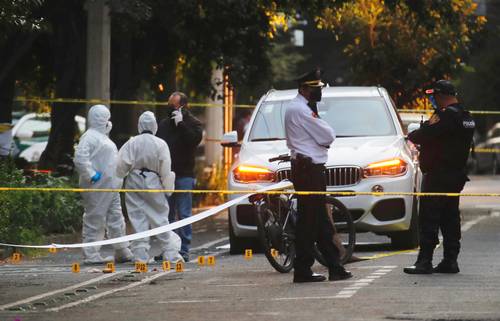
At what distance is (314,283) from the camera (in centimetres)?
1351

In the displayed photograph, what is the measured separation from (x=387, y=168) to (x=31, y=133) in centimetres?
1932

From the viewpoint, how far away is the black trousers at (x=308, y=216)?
1359 cm

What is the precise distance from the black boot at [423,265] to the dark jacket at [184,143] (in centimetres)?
396

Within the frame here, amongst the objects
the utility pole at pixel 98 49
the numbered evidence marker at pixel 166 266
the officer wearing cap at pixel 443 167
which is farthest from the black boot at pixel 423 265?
the utility pole at pixel 98 49

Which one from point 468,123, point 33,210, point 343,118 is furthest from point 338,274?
point 33,210

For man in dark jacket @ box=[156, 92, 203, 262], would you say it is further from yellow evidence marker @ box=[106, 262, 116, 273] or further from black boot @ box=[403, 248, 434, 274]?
black boot @ box=[403, 248, 434, 274]

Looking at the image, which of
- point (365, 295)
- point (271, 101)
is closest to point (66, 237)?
point (271, 101)

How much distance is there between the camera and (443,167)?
1416cm

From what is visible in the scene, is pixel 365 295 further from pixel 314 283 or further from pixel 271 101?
pixel 271 101

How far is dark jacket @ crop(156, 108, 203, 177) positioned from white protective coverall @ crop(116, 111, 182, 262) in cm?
62

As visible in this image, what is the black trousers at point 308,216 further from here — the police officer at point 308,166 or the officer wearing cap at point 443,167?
the officer wearing cap at point 443,167

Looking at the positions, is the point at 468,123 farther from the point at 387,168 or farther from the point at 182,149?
the point at 182,149

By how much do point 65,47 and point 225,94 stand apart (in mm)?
3715

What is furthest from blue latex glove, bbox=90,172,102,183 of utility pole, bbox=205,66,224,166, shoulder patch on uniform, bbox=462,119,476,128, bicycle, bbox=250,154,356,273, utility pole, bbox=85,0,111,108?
utility pole, bbox=205,66,224,166
